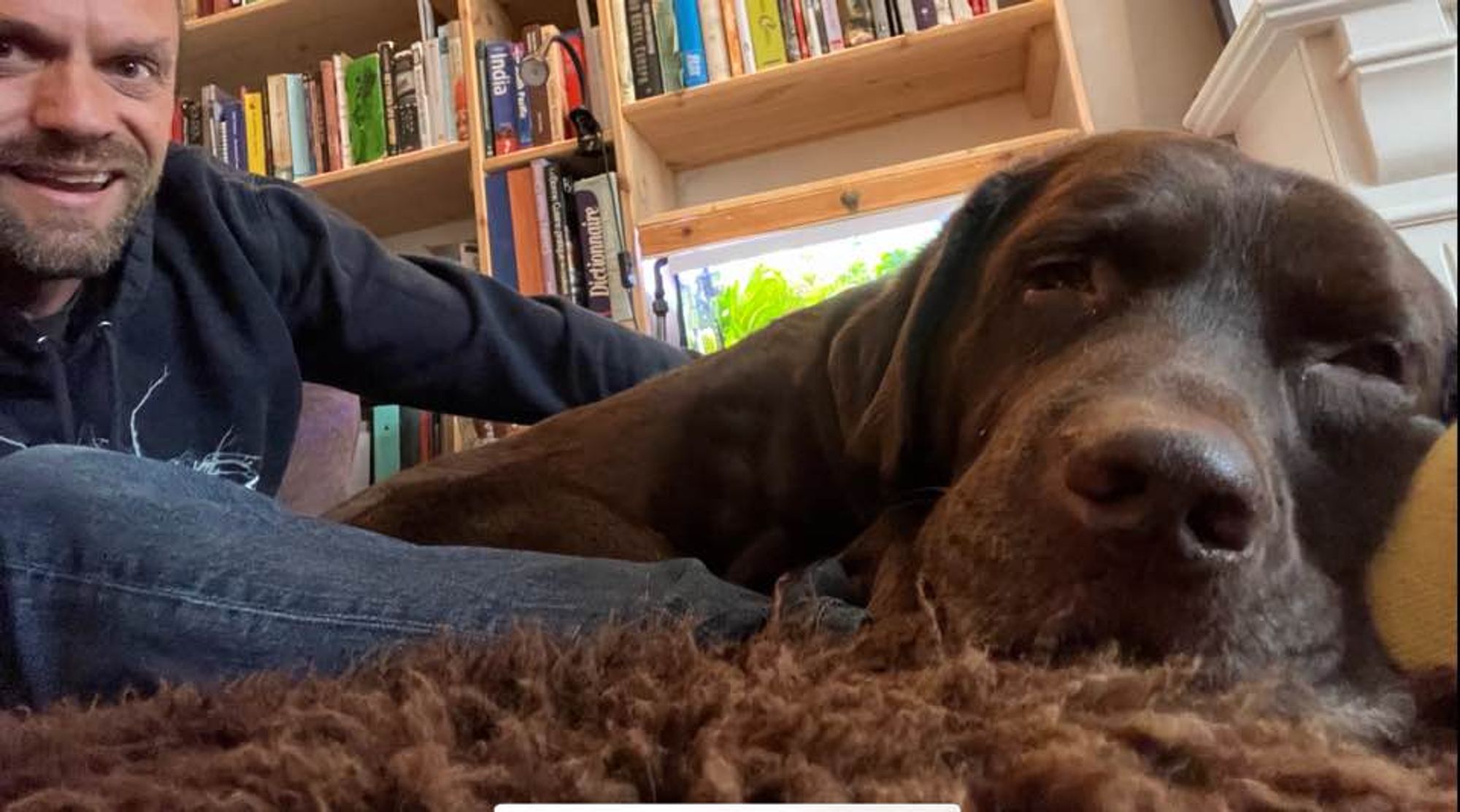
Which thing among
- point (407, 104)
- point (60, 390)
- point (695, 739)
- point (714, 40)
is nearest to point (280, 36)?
point (407, 104)

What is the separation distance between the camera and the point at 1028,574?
2.15ft

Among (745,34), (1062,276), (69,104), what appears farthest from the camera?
(745,34)

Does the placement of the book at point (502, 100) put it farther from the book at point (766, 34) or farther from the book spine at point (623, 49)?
the book at point (766, 34)

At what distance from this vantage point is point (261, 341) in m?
1.58

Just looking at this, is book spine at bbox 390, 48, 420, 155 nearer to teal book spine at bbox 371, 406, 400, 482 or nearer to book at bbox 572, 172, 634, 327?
book at bbox 572, 172, 634, 327

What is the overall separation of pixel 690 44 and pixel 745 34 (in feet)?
0.40

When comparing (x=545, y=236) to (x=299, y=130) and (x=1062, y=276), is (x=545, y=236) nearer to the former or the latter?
(x=299, y=130)

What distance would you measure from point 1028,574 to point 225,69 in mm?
3172

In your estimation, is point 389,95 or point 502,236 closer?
point 502,236

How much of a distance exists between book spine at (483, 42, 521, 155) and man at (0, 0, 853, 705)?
93 centimetres

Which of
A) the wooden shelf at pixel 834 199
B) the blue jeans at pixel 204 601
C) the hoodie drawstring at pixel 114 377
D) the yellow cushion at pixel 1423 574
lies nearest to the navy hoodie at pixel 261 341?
the hoodie drawstring at pixel 114 377

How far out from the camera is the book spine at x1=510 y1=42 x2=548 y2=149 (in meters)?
2.62

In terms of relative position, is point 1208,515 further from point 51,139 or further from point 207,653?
point 51,139

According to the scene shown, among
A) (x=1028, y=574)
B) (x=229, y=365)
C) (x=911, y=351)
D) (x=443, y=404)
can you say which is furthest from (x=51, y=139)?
(x=1028, y=574)
